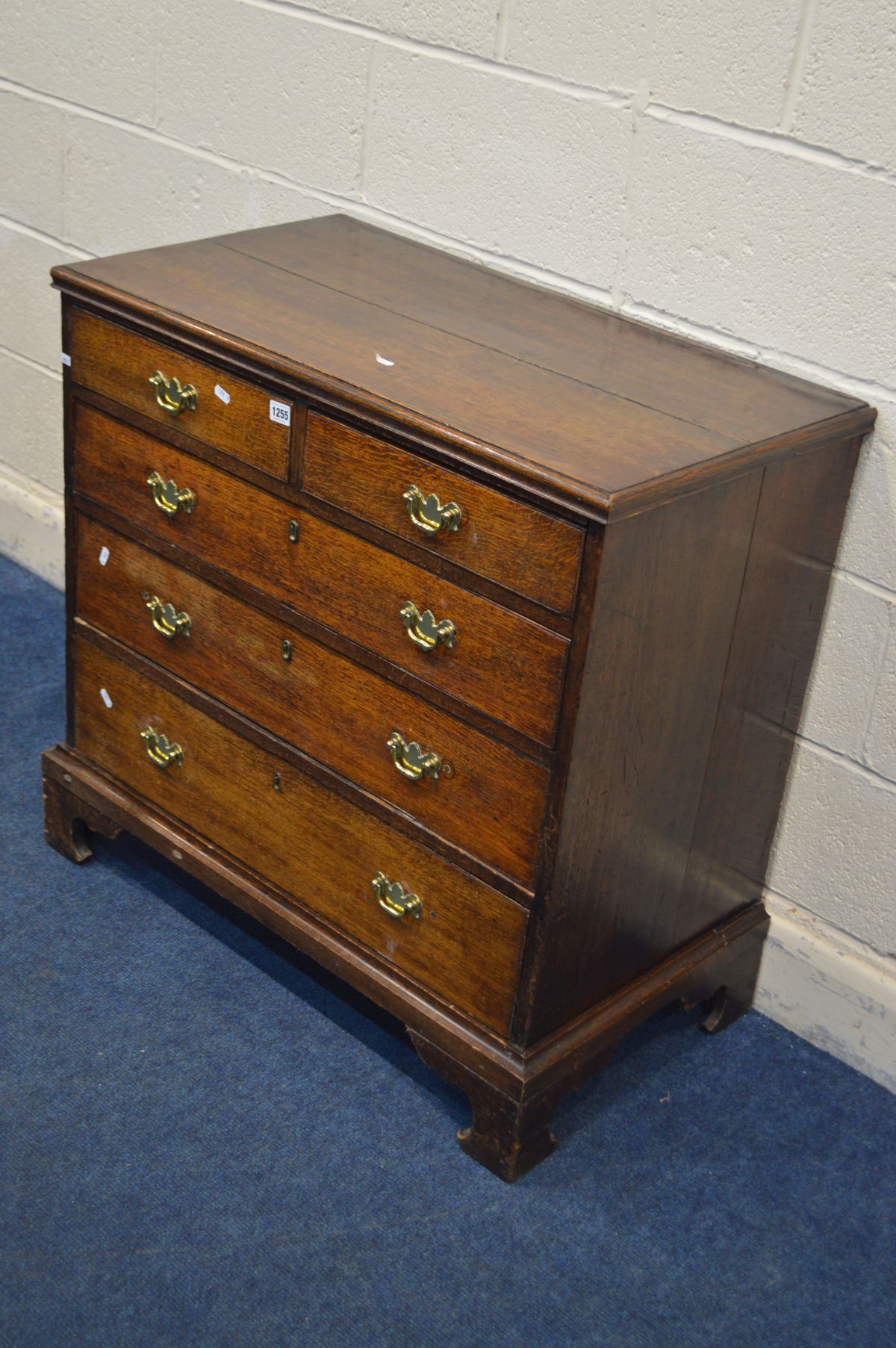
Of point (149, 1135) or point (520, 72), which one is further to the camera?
point (520, 72)

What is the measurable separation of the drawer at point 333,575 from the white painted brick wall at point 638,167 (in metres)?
0.56

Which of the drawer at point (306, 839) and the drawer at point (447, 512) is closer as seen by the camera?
the drawer at point (447, 512)

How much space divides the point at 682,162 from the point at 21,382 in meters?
1.60

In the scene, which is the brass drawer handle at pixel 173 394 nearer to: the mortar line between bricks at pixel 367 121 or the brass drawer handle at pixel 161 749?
the brass drawer handle at pixel 161 749

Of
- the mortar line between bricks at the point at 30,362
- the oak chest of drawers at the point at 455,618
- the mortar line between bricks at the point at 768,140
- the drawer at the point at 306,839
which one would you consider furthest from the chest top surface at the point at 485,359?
the mortar line between bricks at the point at 30,362

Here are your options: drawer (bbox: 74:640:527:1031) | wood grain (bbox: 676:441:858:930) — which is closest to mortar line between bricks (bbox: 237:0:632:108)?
wood grain (bbox: 676:441:858:930)

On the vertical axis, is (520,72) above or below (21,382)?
above

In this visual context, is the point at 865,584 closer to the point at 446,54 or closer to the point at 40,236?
the point at 446,54

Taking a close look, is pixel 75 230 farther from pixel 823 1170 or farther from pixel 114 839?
pixel 823 1170

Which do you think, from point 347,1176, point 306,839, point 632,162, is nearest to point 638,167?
point 632,162

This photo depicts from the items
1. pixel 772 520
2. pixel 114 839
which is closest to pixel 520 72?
pixel 772 520

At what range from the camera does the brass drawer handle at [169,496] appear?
199 cm

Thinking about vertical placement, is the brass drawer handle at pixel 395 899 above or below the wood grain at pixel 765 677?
below

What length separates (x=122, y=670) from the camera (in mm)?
2211
